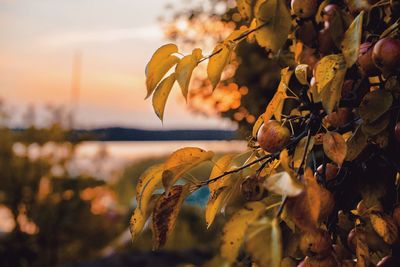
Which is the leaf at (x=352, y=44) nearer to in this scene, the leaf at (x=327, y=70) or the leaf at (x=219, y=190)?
the leaf at (x=327, y=70)

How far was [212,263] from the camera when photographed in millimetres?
1571

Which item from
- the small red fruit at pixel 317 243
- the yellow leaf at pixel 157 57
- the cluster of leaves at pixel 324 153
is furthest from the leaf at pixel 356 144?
the yellow leaf at pixel 157 57

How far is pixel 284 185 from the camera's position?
17.3 inches

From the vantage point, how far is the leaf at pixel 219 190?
63 cm

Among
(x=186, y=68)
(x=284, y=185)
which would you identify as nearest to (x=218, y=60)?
(x=186, y=68)

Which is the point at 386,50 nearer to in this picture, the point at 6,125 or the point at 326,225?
the point at 326,225

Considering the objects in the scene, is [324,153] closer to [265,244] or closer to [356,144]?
[356,144]

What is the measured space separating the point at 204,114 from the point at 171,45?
3514 mm

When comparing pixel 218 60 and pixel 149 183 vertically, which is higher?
pixel 218 60

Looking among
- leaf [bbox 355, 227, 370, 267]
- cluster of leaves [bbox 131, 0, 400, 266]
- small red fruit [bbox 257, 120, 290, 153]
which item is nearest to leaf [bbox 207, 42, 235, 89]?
cluster of leaves [bbox 131, 0, 400, 266]

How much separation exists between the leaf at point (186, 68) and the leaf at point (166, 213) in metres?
0.11

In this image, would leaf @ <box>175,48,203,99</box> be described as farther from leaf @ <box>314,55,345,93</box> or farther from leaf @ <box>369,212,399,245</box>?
leaf @ <box>369,212,399,245</box>

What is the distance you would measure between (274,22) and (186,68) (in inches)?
4.1

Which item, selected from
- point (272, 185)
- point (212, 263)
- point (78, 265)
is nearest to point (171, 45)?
point (272, 185)
